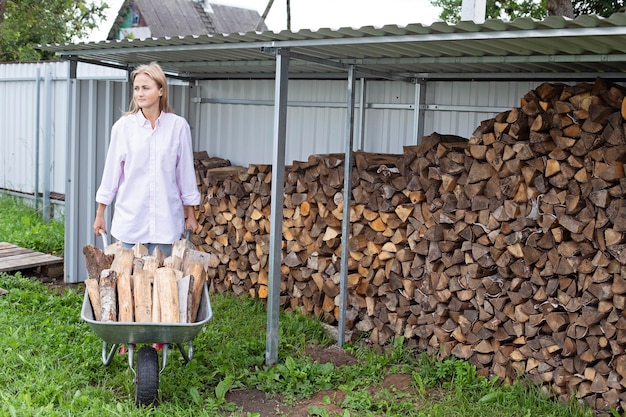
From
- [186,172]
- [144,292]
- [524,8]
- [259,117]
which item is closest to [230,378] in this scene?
[144,292]

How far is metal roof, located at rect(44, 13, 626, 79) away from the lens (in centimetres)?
381

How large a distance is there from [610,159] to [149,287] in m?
2.64

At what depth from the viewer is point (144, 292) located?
4352mm

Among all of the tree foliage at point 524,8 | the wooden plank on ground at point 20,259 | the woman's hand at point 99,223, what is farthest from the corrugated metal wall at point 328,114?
the tree foliage at point 524,8

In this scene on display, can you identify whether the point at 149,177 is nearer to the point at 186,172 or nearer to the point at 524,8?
the point at 186,172

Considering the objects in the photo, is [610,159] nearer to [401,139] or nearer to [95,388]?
[401,139]

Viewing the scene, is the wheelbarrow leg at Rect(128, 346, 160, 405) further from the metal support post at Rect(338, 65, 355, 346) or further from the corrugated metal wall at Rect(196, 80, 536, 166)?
the corrugated metal wall at Rect(196, 80, 536, 166)

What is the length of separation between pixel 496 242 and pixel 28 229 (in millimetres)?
6339

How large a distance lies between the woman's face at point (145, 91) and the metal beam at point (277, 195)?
79cm

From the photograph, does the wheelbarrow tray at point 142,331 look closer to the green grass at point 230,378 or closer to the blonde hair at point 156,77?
the green grass at point 230,378

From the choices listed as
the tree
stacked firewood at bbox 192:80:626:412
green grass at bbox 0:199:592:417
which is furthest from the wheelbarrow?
the tree

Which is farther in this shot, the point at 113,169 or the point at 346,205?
the point at 346,205

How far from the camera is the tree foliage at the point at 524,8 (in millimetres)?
12445

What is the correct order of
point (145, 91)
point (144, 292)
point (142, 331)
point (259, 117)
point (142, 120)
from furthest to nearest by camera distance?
point (259, 117) → point (142, 120) → point (145, 91) → point (144, 292) → point (142, 331)
